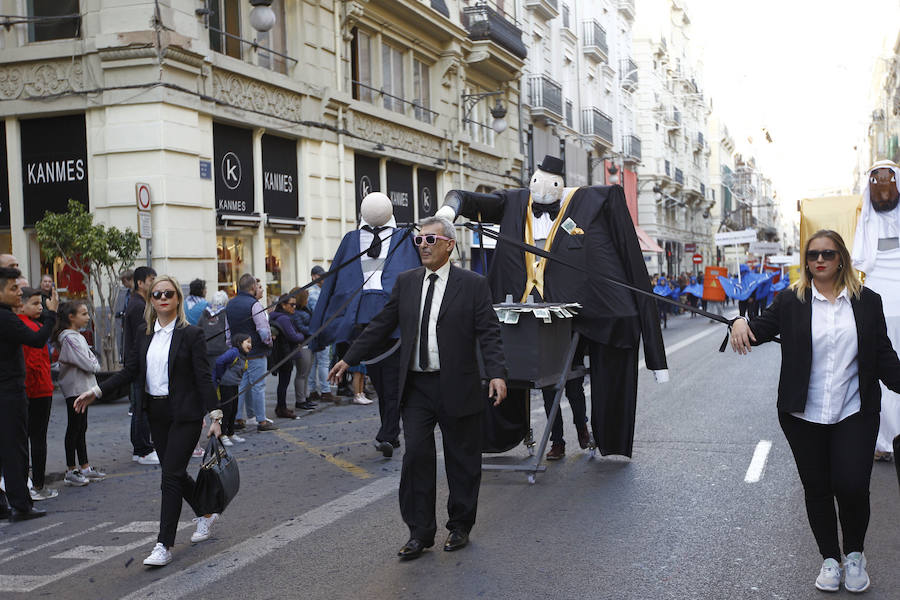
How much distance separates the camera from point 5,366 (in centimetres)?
663

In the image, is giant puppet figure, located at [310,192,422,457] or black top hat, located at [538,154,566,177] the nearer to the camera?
black top hat, located at [538,154,566,177]

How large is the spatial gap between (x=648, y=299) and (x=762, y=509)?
1910 mm

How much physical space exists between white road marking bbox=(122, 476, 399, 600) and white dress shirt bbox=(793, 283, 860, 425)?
2.87m

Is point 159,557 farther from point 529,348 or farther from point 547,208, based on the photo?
point 547,208

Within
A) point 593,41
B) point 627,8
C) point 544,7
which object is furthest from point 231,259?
point 627,8

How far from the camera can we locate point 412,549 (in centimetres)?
517

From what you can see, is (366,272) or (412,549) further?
(366,272)

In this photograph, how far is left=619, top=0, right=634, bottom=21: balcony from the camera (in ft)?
157

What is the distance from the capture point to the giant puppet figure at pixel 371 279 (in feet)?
27.1

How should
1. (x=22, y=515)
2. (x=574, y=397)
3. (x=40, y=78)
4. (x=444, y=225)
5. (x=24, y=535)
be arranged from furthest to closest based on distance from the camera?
(x=40, y=78), (x=574, y=397), (x=22, y=515), (x=24, y=535), (x=444, y=225)

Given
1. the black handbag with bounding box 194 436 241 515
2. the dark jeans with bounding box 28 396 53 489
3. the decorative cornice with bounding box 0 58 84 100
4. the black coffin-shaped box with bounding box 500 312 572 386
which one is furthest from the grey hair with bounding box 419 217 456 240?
the decorative cornice with bounding box 0 58 84 100

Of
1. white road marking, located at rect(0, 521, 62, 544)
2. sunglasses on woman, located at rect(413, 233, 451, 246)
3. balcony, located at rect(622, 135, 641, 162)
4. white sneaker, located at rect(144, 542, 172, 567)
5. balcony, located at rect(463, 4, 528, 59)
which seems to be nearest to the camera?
white sneaker, located at rect(144, 542, 172, 567)

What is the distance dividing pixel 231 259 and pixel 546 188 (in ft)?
35.4

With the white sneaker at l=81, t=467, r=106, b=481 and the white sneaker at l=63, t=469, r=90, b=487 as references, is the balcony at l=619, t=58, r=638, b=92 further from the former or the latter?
the white sneaker at l=63, t=469, r=90, b=487
